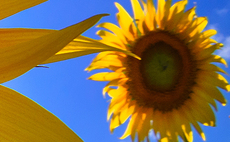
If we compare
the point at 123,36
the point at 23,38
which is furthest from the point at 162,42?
the point at 23,38

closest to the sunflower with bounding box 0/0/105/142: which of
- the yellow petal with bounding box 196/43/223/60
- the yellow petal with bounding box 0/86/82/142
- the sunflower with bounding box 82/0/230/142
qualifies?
the yellow petal with bounding box 0/86/82/142

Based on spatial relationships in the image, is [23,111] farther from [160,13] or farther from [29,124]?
[160,13]

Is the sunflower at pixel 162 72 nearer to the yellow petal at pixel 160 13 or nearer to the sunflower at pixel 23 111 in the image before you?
the yellow petal at pixel 160 13

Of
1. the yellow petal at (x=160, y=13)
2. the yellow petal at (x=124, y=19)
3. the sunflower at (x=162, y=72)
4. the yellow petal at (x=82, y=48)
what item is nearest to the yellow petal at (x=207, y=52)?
the sunflower at (x=162, y=72)

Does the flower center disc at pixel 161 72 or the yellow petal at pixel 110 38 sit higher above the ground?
the yellow petal at pixel 110 38

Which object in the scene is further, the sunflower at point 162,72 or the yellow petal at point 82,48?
the sunflower at point 162,72

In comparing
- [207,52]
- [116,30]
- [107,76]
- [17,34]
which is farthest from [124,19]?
[17,34]

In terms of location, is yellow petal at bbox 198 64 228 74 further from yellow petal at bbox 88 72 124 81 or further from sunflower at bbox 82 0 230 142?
yellow petal at bbox 88 72 124 81

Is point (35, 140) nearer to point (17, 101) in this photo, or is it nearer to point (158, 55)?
point (17, 101)
